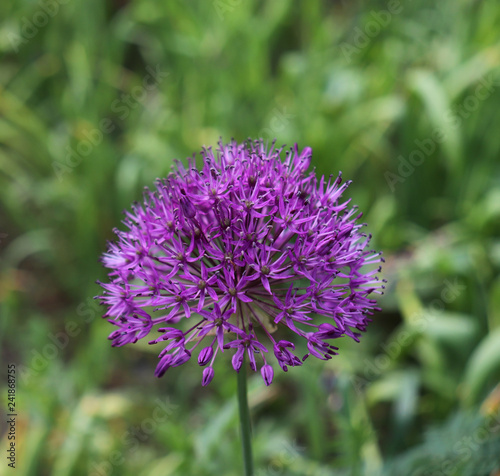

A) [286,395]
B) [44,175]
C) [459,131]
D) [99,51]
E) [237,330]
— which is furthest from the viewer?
[99,51]

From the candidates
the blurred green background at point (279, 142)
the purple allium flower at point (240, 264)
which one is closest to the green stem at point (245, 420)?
the purple allium flower at point (240, 264)

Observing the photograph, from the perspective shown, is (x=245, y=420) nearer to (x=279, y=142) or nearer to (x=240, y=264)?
(x=240, y=264)

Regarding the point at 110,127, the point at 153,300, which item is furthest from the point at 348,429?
the point at 110,127

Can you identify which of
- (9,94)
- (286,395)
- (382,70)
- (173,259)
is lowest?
(173,259)

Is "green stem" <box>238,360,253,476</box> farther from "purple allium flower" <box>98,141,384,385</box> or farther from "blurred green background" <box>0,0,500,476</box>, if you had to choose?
"blurred green background" <box>0,0,500,476</box>

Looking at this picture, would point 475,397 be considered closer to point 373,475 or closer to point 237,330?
Result: point 373,475

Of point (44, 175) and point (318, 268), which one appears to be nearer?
point (318, 268)
